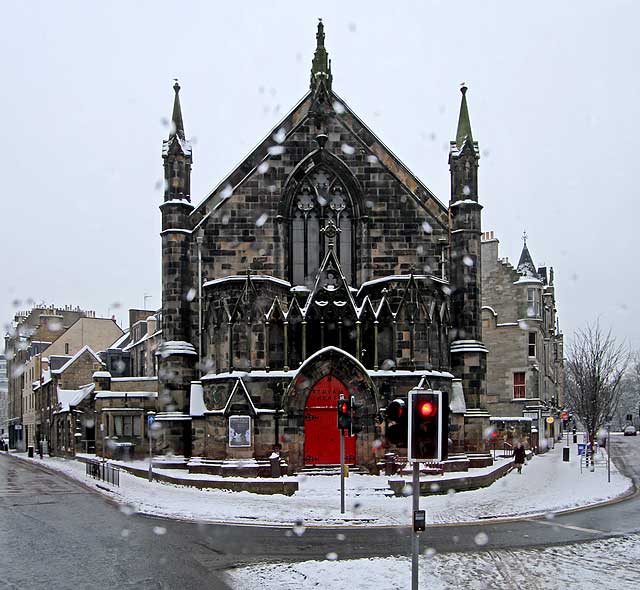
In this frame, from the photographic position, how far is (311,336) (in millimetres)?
31422

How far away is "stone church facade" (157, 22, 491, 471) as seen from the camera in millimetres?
30562

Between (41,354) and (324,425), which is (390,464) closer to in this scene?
(324,425)

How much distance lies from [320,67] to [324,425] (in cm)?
1375

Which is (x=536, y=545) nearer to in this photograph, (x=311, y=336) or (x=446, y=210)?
(x=311, y=336)

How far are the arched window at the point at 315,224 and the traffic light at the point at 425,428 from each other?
22.5 meters

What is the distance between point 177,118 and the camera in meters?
34.6

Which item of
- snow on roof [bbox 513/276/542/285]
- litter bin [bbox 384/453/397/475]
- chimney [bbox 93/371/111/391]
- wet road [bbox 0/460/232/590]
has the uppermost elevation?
snow on roof [bbox 513/276/542/285]

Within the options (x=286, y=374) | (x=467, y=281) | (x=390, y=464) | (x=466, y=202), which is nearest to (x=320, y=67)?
(x=466, y=202)

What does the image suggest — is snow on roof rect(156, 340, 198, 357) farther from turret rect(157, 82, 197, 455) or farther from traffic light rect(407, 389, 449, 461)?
traffic light rect(407, 389, 449, 461)

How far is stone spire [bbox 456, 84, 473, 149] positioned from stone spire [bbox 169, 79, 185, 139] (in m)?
10.6

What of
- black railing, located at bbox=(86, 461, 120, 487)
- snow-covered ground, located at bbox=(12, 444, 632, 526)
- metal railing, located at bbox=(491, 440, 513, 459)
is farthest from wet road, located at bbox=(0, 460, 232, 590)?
metal railing, located at bbox=(491, 440, 513, 459)

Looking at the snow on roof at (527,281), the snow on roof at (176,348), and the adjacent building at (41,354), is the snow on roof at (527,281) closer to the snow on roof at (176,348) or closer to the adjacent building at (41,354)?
the adjacent building at (41,354)

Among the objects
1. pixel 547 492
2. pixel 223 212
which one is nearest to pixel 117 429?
pixel 223 212

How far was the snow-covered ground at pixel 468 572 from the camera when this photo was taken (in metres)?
13.1
